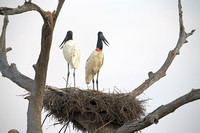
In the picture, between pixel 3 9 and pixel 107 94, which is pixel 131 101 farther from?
pixel 3 9

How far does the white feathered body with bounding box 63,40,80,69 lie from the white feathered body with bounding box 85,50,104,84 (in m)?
0.37

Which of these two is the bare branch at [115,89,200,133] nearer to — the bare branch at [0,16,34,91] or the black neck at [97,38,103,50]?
the bare branch at [0,16,34,91]

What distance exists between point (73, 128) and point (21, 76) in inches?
80.3

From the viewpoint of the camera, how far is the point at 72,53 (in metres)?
9.93

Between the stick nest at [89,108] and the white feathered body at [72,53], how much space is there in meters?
2.32

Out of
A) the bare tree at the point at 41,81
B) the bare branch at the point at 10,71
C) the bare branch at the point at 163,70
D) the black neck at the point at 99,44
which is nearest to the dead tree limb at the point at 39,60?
the bare tree at the point at 41,81

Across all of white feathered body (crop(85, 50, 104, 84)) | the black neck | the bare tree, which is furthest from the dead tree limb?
A: the black neck

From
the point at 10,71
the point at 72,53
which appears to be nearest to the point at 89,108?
the point at 10,71

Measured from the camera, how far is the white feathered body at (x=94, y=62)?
10.3m

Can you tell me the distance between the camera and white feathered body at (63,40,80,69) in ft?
32.6

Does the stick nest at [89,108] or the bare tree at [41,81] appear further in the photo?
the stick nest at [89,108]

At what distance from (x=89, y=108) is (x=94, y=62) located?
9.92 feet

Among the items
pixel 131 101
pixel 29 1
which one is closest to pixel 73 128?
pixel 131 101

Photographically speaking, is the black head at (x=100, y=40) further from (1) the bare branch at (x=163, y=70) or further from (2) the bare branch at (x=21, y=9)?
(2) the bare branch at (x=21, y=9)
